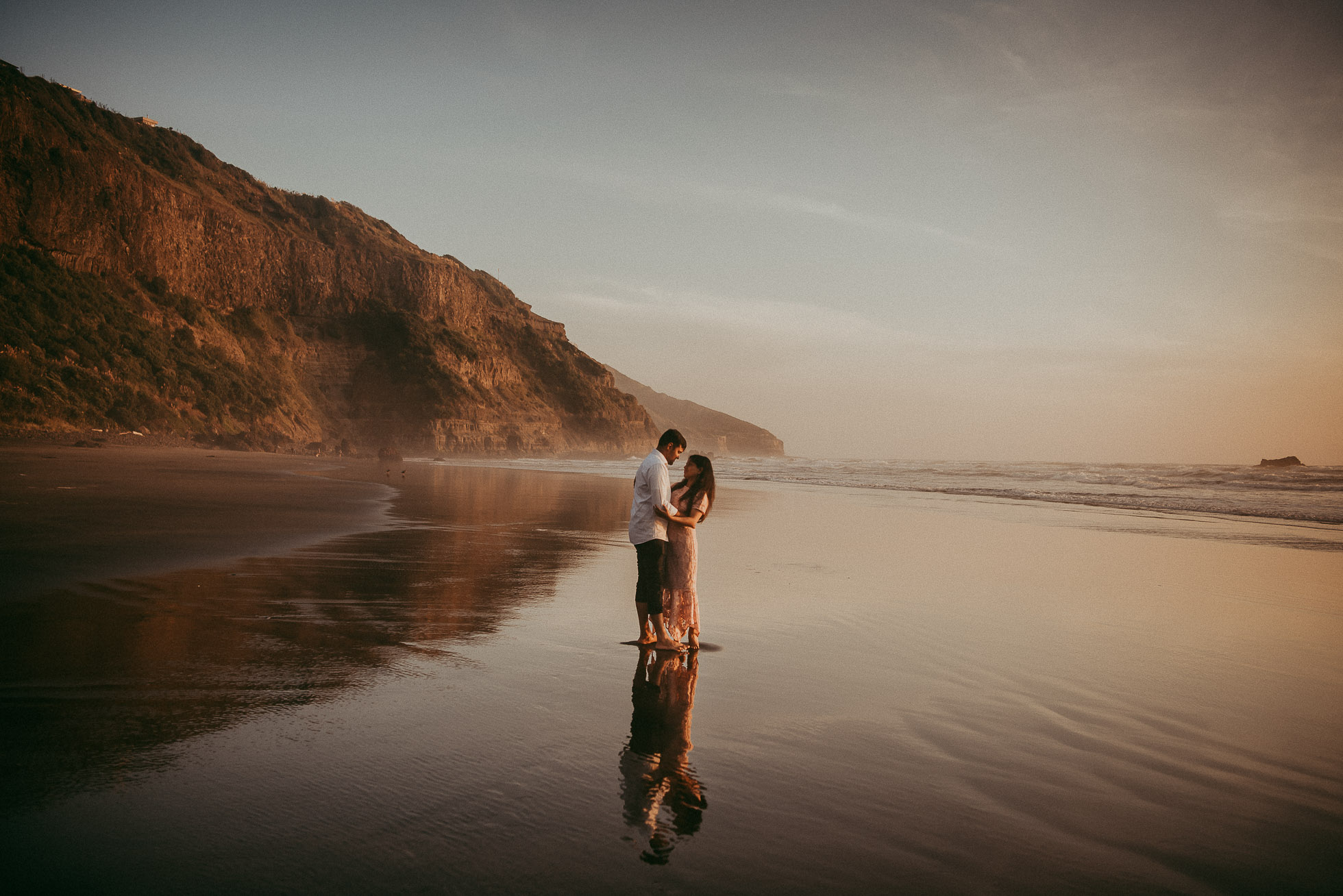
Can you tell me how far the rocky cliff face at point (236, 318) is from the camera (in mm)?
43594

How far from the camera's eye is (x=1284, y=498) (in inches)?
971

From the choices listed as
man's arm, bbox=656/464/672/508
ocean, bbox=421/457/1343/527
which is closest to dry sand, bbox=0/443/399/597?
man's arm, bbox=656/464/672/508

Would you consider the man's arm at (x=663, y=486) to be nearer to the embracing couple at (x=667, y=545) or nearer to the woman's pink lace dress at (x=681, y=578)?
the embracing couple at (x=667, y=545)

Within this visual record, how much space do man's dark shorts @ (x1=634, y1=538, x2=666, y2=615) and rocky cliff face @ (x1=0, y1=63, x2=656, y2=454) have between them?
39.7 m

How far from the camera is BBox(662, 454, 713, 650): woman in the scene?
6109mm

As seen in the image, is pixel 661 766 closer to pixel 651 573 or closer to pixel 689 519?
pixel 651 573

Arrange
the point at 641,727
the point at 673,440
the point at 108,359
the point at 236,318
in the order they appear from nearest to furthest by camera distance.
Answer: the point at 641,727 → the point at 673,440 → the point at 108,359 → the point at 236,318

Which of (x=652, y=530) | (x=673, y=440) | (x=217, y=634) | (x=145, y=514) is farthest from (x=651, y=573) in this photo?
(x=145, y=514)

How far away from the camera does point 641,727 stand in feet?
13.5

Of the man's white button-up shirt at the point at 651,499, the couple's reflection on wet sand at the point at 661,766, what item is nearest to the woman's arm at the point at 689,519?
the man's white button-up shirt at the point at 651,499

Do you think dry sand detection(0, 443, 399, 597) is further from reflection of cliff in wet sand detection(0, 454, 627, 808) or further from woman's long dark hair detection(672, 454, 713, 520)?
woman's long dark hair detection(672, 454, 713, 520)

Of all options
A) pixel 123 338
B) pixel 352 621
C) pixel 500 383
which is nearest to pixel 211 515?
pixel 352 621

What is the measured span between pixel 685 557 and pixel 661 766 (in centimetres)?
270

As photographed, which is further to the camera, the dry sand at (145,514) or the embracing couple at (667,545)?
the dry sand at (145,514)
